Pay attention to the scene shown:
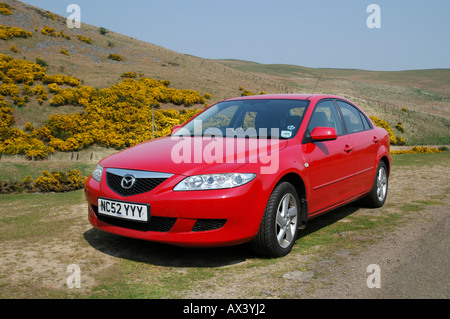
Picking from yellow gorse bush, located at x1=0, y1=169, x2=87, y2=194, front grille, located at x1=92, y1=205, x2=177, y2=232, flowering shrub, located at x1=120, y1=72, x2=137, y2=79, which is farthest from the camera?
flowering shrub, located at x1=120, y1=72, x2=137, y2=79

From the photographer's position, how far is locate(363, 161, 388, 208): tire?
634cm

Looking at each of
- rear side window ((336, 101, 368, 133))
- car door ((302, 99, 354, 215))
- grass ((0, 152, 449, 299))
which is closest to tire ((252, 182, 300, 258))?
grass ((0, 152, 449, 299))

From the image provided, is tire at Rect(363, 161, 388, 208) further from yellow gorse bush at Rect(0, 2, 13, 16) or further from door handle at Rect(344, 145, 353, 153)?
yellow gorse bush at Rect(0, 2, 13, 16)

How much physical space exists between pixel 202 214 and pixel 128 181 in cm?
80

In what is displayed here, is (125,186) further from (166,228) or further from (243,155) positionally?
(243,155)

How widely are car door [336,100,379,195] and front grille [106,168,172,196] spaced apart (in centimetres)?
290

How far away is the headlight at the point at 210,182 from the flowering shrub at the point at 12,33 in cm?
3753

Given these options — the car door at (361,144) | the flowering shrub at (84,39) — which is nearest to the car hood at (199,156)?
the car door at (361,144)

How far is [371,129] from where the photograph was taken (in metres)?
6.41

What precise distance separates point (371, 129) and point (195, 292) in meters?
4.25

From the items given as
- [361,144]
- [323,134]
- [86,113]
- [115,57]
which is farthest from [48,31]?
[323,134]

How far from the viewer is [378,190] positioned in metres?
6.48

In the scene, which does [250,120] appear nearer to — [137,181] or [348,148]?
[348,148]
